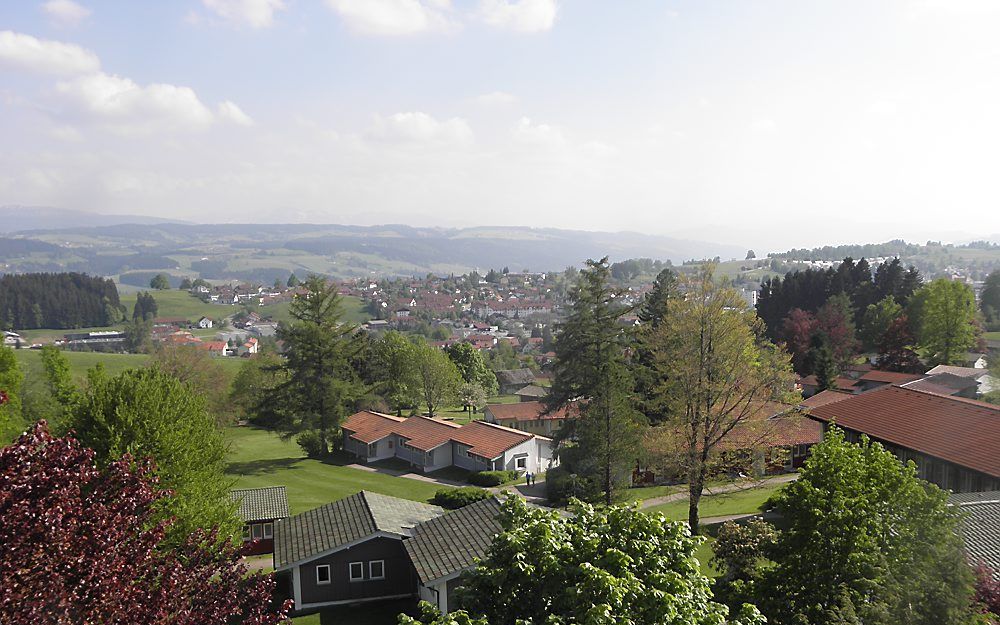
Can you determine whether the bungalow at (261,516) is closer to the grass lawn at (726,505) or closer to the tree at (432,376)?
the grass lawn at (726,505)

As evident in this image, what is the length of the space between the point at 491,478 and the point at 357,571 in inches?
869

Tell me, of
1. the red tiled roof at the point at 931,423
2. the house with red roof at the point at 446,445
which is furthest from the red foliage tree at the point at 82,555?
the house with red roof at the point at 446,445

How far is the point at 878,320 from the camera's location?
78.8 meters

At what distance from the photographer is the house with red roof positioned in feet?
159

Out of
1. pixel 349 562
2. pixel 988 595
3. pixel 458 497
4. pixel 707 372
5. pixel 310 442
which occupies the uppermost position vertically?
pixel 707 372

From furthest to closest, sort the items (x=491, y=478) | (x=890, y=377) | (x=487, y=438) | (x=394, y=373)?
(x=394, y=373) → (x=890, y=377) → (x=487, y=438) → (x=491, y=478)

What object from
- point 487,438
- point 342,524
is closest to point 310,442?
point 487,438

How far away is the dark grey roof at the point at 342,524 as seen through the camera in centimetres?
2347

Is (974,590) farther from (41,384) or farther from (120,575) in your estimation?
(41,384)

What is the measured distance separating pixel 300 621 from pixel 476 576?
15.2 meters

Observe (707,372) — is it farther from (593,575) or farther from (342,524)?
(593,575)

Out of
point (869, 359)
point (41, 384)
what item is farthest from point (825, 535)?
point (869, 359)

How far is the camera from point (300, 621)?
22.8 metres

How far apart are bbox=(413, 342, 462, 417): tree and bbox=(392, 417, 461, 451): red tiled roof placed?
41.5 feet
